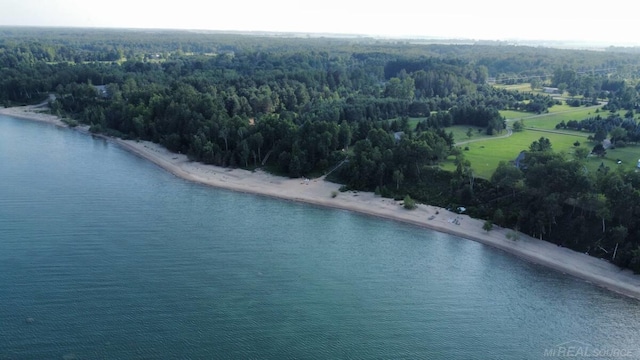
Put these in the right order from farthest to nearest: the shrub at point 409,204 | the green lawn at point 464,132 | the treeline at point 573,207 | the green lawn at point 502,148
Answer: the green lawn at point 464,132
the green lawn at point 502,148
the shrub at point 409,204
the treeline at point 573,207

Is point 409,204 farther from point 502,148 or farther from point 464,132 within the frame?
point 464,132

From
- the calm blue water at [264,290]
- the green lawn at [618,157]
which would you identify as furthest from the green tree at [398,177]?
the green lawn at [618,157]

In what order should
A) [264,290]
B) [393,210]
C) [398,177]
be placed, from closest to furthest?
[264,290], [393,210], [398,177]

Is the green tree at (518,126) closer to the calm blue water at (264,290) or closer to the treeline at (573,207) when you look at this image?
the treeline at (573,207)

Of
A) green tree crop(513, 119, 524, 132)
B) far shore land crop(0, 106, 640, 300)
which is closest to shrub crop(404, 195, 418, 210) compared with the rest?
far shore land crop(0, 106, 640, 300)

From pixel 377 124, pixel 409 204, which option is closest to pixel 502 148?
pixel 377 124

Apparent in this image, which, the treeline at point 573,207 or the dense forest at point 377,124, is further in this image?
the dense forest at point 377,124
